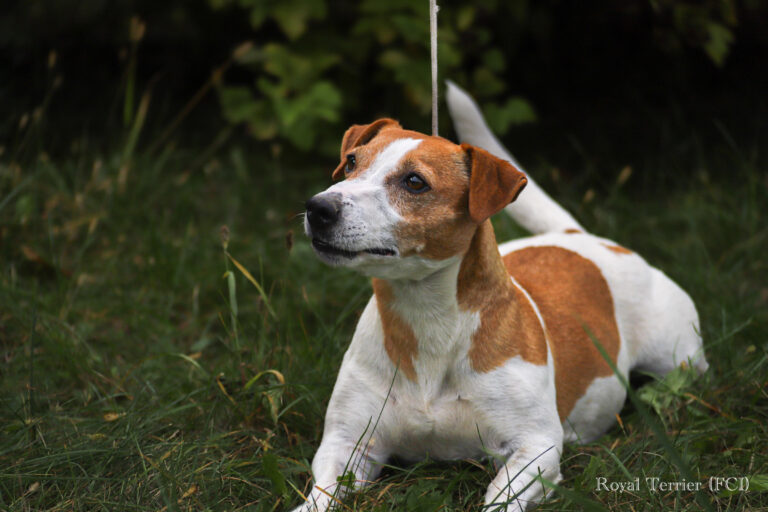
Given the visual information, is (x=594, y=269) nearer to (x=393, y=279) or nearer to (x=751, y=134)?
(x=393, y=279)

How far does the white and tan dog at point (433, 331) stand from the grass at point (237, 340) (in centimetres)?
13

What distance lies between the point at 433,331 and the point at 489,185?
53 cm

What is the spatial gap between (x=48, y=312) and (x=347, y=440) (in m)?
1.87

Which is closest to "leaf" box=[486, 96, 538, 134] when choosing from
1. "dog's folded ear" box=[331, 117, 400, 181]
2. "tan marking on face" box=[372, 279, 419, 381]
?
"dog's folded ear" box=[331, 117, 400, 181]

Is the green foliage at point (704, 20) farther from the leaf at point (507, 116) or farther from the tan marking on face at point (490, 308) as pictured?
the tan marking on face at point (490, 308)

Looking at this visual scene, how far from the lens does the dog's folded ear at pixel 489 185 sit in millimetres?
2555

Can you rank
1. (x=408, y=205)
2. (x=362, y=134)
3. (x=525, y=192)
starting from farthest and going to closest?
1. (x=525, y=192)
2. (x=362, y=134)
3. (x=408, y=205)

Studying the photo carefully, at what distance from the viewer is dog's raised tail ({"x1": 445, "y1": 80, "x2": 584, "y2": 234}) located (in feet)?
13.3

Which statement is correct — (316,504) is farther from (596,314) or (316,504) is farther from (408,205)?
(596,314)

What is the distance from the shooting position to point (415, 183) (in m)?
2.59

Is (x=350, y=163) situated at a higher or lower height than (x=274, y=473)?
higher

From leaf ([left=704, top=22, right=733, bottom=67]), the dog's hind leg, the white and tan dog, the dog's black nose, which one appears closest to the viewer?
the dog's black nose

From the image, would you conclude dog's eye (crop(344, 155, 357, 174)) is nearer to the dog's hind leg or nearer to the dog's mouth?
the dog's mouth

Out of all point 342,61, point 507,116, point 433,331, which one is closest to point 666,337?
point 433,331
